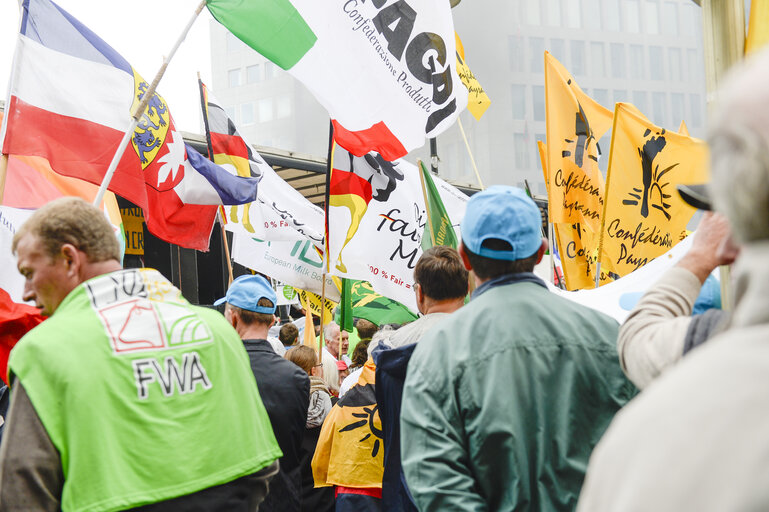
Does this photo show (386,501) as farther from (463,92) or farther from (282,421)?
(463,92)

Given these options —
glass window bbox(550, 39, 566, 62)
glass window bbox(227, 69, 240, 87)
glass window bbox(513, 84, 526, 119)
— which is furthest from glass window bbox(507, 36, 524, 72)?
glass window bbox(227, 69, 240, 87)

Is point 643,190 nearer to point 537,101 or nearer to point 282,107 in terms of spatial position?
point 537,101

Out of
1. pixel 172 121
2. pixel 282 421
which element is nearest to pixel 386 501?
pixel 282 421

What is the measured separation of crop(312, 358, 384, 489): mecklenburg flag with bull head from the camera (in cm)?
432

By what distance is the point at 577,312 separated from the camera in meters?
2.36

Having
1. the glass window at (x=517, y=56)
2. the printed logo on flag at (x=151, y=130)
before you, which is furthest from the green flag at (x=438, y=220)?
the glass window at (x=517, y=56)

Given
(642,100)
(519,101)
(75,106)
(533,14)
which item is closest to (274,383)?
(75,106)

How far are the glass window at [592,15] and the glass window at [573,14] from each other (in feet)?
1.56

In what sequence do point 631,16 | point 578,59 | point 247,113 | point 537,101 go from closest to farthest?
point 537,101 → point 578,59 → point 631,16 → point 247,113

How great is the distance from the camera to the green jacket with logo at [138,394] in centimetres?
215

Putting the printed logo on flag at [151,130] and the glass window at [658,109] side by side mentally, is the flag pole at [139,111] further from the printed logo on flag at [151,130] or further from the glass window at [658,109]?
the glass window at [658,109]

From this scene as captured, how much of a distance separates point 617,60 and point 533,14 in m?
7.68

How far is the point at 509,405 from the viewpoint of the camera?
2.21 m

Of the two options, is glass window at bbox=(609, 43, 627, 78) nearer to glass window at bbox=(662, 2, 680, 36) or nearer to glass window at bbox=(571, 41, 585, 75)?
glass window at bbox=(571, 41, 585, 75)
